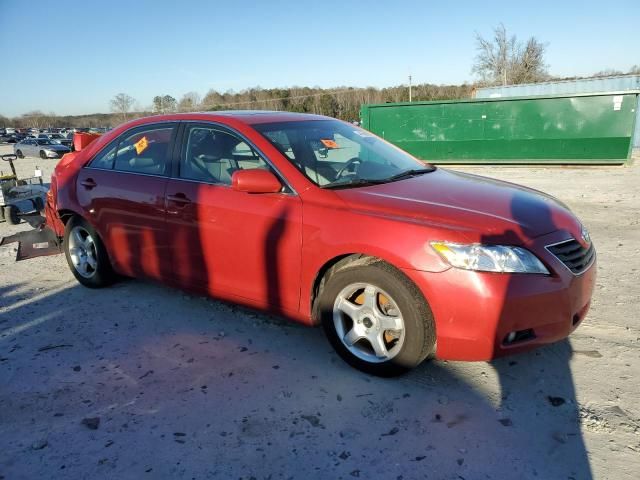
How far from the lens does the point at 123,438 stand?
8.25 feet

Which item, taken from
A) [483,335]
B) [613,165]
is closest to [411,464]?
[483,335]

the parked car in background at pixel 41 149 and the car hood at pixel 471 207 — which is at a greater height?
the car hood at pixel 471 207

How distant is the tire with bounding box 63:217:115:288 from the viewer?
176 inches

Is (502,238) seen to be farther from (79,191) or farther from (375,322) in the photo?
(79,191)

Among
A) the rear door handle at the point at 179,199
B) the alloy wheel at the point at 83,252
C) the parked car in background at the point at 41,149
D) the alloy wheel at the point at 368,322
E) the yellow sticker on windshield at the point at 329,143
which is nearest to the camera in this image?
the alloy wheel at the point at 368,322

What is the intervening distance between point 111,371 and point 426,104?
14476 mm

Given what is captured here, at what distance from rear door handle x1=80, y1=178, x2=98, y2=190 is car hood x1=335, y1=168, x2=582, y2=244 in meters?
2.45

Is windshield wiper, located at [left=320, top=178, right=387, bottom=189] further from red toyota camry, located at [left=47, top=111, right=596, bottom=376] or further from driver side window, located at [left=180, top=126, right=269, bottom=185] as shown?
driver side window, located at [left=180, top=126, right=269, bottom=185]

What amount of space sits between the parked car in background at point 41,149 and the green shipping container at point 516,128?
18.8 meters

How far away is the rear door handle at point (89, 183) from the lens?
14.2ft

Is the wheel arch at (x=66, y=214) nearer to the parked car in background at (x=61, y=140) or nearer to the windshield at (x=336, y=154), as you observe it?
the windshield at (x=336, y=154)

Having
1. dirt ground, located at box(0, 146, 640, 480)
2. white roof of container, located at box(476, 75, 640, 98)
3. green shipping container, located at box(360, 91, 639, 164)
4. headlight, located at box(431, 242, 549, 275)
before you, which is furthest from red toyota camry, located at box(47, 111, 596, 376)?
white roof of container, located at box(476, 75, 640, 98)

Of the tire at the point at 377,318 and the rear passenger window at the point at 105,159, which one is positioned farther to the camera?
the rear passenger window at the point at 105,159

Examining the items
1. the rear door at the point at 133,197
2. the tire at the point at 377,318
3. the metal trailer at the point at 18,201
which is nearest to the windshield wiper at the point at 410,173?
the tire at the point at 377,318
